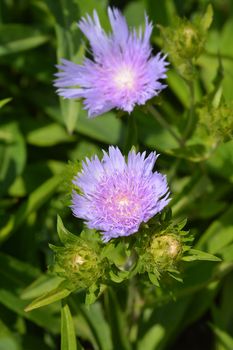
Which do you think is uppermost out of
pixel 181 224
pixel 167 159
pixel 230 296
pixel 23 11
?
pixel 23 11

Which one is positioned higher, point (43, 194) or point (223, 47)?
point (223, 47)

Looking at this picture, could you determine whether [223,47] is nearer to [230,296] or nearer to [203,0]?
[203,0]

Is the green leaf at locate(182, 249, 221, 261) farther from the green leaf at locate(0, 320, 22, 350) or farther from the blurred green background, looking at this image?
the green leaf at locate(0, 320, 22, 350)

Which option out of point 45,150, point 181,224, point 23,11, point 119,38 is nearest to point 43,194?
point 45,150

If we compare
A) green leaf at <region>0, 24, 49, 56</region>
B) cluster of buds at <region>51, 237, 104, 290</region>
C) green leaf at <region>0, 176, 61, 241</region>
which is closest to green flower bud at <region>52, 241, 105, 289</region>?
cluster of buds at <region>51, 237, 104, 290</region>

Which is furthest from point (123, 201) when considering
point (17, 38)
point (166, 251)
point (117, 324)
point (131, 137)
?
point (17, 38)
